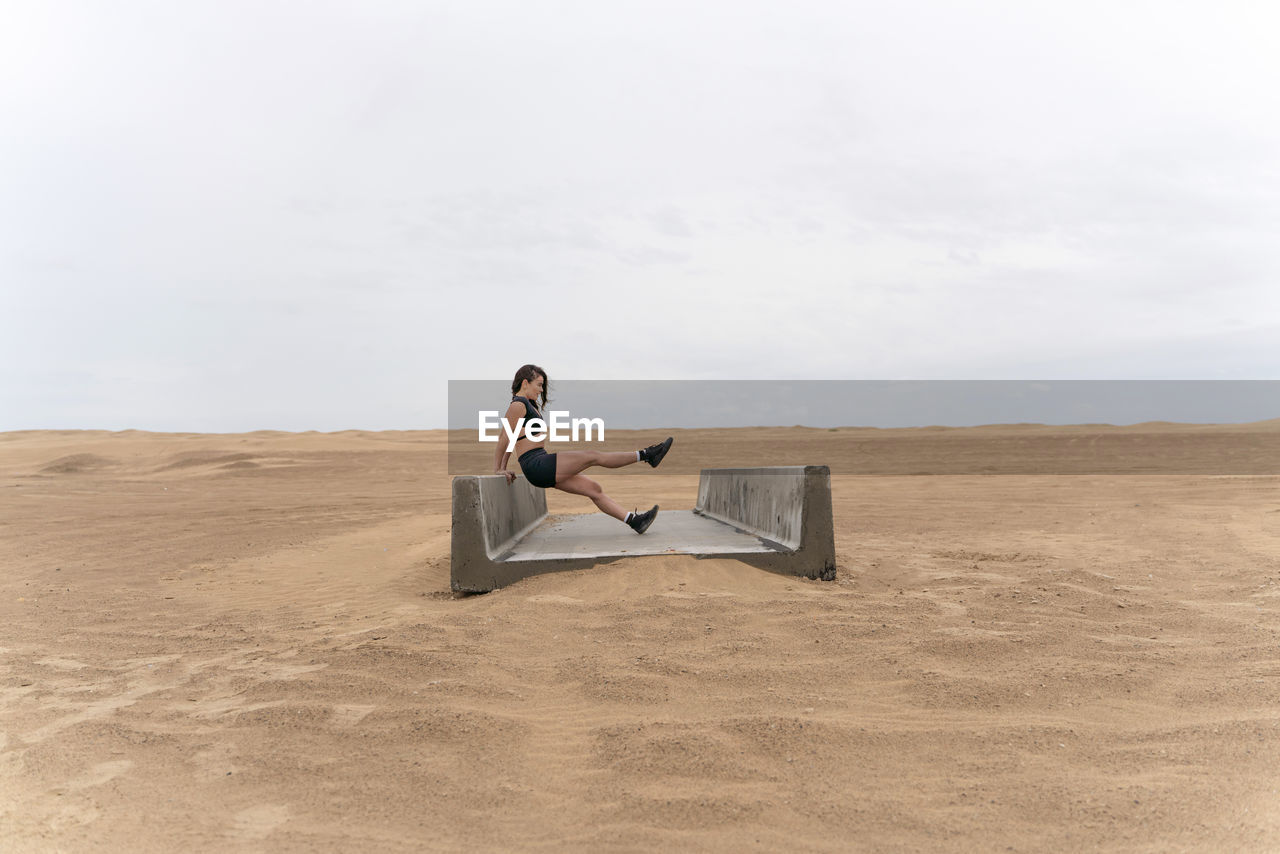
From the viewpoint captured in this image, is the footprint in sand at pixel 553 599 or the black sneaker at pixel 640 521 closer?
the footprint in sand at pixel 553 599

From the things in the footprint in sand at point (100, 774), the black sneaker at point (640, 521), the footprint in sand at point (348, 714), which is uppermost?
the black sneaker at point (640, 521)

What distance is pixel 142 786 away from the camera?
2.57m

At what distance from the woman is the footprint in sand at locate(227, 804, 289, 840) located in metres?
3.81

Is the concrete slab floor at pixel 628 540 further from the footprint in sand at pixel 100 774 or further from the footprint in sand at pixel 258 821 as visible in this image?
the footprint in sand at pixel 258 821

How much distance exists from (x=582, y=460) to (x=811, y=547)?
1880 millimetres

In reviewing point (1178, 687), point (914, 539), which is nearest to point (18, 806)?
point (1178, 687)

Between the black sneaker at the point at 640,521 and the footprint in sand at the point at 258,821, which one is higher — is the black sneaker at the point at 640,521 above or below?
above

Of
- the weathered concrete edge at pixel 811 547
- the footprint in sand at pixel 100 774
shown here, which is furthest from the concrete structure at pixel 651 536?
the footprint in sand at pixel 100 774

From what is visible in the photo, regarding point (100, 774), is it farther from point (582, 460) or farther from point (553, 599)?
point (582, 460)

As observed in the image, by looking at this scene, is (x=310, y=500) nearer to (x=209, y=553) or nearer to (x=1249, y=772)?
(x=209, y=553)

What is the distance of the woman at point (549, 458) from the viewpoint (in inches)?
242

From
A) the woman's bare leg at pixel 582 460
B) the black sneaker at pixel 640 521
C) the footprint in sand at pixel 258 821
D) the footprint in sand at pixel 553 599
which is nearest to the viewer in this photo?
the footprint in sand at pixel 258 821

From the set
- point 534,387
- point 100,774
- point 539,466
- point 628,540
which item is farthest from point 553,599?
point 100,774

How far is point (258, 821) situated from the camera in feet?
7.67
